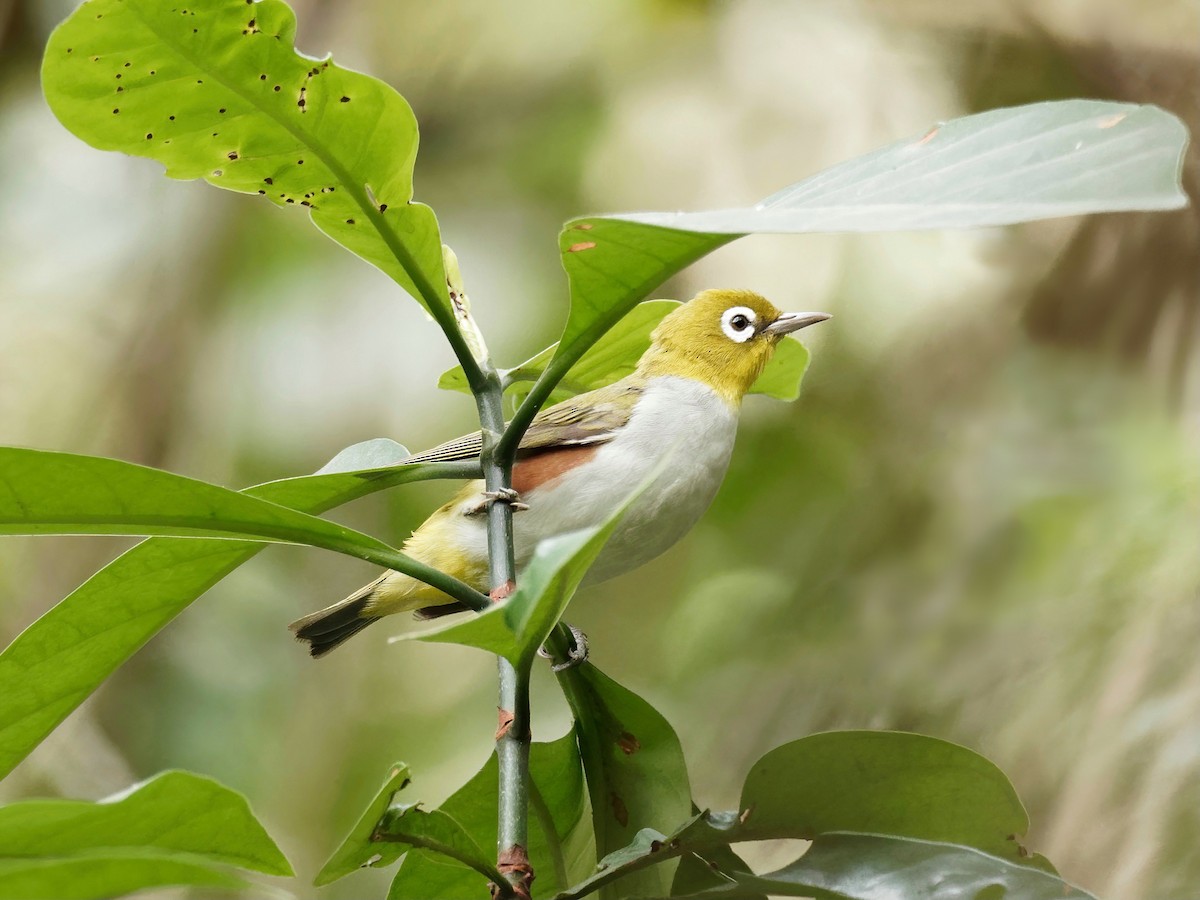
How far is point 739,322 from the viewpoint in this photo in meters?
1.88

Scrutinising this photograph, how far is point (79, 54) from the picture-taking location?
0.90 metres

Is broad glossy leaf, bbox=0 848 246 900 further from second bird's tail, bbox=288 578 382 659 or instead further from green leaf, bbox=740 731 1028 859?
second bird's tail, bbox=288 578 382 659

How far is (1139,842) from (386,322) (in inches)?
92.5

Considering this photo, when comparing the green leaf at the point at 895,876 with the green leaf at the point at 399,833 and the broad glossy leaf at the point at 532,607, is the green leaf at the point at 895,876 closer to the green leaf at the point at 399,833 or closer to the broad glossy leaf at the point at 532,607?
the green leaf at the point at 399,833

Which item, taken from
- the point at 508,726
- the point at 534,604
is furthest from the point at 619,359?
the point at 534,604

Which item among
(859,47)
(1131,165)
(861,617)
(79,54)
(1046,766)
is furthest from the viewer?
(859,47)

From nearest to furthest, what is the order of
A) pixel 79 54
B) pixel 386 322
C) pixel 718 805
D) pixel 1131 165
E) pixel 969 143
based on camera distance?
1. pixel 1131 165
2. pixel 969 143
3. pixel 79 54
4. pixel 718 805
5. pixel 386 322

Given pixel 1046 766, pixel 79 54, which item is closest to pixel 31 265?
pixel 79 54

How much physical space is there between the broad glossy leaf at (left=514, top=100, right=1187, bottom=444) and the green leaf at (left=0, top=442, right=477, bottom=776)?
0.84ft

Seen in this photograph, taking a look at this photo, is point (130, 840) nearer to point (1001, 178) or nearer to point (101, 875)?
point (101, 875)

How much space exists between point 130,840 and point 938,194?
66cm

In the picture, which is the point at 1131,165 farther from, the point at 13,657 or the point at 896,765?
the point at 13,657

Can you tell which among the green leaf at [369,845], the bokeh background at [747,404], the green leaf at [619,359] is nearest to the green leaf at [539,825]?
the green leaf at [369,845]

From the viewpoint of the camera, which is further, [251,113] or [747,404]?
[747,404]
